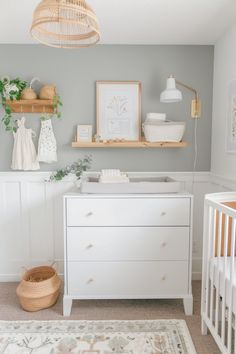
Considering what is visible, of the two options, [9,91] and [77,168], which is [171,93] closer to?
[77,168]

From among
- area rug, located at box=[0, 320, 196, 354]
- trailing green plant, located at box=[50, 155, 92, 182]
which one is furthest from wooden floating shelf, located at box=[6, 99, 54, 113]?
area rug, located at box=[0, 320, 196, 354]

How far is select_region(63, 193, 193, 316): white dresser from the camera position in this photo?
82.1 inches

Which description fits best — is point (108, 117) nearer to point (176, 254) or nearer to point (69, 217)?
point (69, 217)

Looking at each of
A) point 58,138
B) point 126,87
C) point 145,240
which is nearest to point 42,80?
point 58,138

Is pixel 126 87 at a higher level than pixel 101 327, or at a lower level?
higher

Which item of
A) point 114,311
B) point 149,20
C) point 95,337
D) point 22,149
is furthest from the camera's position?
point 22,149

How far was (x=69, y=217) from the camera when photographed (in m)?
2.08

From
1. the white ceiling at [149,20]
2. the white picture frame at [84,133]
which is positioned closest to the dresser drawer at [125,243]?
the white picture frame at [84,133]

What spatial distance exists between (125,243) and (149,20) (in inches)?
64.2

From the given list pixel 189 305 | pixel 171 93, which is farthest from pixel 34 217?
pixel 171 93

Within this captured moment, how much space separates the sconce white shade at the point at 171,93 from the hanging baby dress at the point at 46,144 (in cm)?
102

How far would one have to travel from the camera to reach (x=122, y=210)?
82.2 inches

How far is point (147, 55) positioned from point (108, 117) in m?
0.65

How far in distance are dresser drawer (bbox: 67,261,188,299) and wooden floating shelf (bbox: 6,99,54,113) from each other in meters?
1.33
